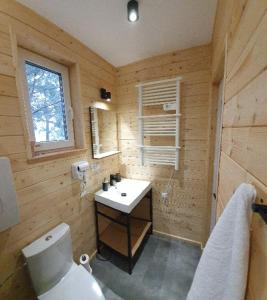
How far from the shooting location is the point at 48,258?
1132mm

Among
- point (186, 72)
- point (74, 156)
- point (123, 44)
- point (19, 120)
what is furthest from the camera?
point (186, 72)

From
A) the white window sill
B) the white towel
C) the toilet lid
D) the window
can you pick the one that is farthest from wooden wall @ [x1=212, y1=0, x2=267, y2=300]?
the window

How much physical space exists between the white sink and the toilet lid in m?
0.62

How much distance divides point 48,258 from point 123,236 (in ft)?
3.30

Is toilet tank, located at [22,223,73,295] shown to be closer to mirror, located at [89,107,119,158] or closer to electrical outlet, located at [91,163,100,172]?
Answer: electrical outlet, located at [91,163,100,172]

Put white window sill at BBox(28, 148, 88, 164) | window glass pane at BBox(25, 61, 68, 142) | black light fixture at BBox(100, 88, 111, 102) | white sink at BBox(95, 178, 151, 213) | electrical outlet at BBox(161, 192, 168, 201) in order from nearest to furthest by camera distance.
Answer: white window sill at BBox(28, 148, 88, 164) → window glass pane at BBox(25, 61, 68, 142) → white sink at BBox(95, 178, 151, 213) → black light fixture at BBox(100, 88, 111, 102) → electrical outlet at BBox(161, 192, 168, 201)

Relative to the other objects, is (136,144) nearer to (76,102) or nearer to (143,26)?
(76,102)

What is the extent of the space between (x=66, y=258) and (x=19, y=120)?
1171 mm

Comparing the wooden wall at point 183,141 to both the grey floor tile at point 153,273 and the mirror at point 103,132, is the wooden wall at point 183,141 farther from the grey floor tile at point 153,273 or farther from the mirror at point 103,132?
the grey floor tile at point 153,273

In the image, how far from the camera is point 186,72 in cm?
177

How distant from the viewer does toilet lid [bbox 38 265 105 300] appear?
1059mm

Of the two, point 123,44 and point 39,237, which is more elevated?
point 123,44

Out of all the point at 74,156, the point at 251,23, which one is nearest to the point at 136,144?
the point at 74,156

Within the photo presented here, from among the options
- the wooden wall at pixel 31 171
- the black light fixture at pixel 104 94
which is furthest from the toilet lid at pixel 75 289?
the black light fixture at pixel 104 94
